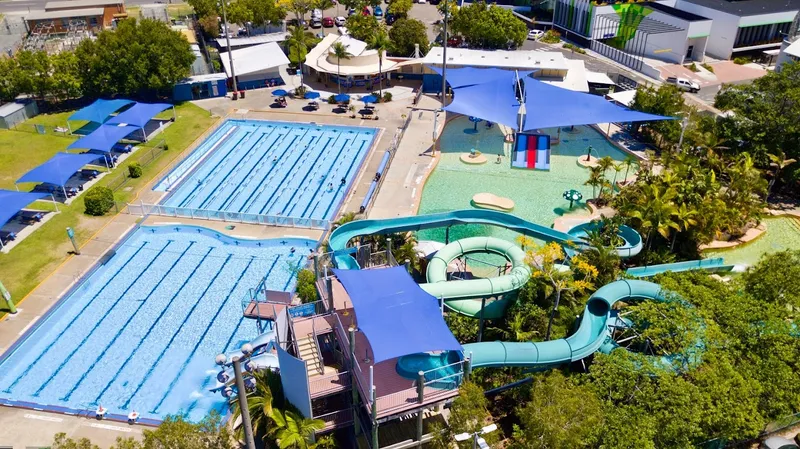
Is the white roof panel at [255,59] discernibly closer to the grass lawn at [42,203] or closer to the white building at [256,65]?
the white building at [256,65]

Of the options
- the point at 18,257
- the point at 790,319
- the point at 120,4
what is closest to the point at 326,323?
the point at 790,319

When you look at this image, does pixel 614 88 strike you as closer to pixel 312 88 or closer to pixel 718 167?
pixel 718 167

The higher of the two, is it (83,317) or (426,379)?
(426,379)

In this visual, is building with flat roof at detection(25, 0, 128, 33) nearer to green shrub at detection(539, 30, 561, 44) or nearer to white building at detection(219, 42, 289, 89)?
white building at detection(219, 42, 289, 89)

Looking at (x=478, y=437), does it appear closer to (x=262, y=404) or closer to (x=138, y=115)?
(x=262, y=404)

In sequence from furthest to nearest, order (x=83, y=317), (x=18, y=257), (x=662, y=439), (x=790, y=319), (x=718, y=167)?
1. (x=718, y=167)
2. (x=18, y=257)
3. (x=83, y=317)
4. (x=790, y=319)
5. (x=662, y=439)

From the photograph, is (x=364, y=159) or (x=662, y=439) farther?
(x=364, y=159)
